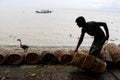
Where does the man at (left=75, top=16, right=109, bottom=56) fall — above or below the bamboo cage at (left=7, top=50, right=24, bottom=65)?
above

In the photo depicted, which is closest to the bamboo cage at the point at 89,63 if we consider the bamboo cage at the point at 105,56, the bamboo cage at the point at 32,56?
the bamboo cage at the point at 105,56

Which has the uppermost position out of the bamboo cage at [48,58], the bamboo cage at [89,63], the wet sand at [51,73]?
the bamboo cage at [89,63]

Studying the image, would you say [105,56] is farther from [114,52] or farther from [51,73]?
[51,73]

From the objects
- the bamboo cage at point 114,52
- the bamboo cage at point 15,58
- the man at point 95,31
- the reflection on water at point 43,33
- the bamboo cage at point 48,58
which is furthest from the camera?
the reflection on water at point 43,33

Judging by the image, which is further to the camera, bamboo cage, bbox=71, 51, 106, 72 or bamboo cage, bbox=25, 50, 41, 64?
bamboo cage, bbox=25, 50, 41, 64

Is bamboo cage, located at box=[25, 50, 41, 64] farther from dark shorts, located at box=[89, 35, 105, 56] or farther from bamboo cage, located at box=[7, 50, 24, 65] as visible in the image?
dark shorts, located at box=[89, 35, 105, 56]

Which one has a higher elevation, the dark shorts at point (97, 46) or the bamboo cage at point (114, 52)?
the dark shorts at point (97, 46)

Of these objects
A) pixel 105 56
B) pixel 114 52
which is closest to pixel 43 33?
pixel 114 52

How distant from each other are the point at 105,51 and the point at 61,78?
1.90m

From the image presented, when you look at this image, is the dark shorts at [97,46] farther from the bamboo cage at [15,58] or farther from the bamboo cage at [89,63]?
the bamboo cage at [15,58]

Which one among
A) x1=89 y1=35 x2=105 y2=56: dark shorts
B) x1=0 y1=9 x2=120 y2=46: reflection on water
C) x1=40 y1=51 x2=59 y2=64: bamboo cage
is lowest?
Result: x1=0 y1=9 x2=120 y2=46: reflection on water

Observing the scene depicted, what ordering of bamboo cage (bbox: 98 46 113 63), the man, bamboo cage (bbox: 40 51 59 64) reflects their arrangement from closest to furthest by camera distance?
1. the man
2. bamboo cage (bbox: 98 46 113 63)
3. bamboo cage (bbox: 40 51 59 64)

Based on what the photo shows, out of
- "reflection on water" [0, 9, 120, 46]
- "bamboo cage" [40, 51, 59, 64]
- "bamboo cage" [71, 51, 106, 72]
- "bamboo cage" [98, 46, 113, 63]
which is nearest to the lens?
"bamboo cage" [71, 51, 106, 72]

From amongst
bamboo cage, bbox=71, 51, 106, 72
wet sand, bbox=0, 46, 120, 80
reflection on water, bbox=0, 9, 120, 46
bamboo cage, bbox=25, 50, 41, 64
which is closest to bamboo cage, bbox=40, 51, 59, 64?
bamboo cage, bbox=25, 50, 41, 64
